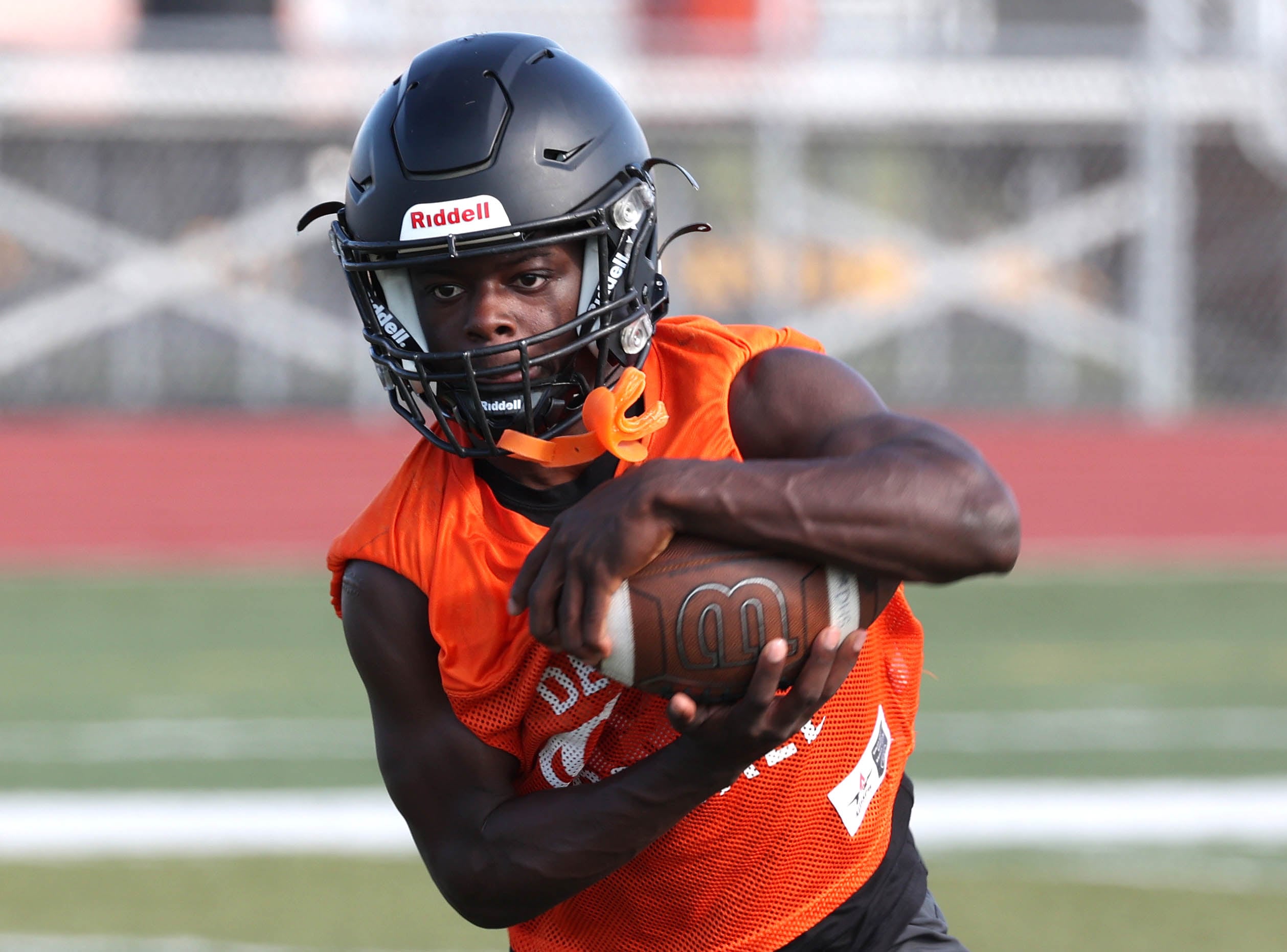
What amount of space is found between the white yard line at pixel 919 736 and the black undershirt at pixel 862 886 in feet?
11.2

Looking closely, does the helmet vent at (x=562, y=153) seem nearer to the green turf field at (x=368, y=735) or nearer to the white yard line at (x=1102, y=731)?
the green turf field at (x=368, y=735)

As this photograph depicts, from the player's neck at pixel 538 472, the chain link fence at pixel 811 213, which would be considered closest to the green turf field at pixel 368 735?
the chain link fence at pixel 811 213

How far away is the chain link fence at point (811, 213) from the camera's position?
975 centimetres

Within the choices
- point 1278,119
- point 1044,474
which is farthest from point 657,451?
point 1278,119

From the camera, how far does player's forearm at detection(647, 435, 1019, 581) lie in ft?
6.30

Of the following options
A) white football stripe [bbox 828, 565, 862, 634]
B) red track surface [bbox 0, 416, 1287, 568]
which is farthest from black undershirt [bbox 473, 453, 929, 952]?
red track surface [bbox 0, 416, 1287, 568]

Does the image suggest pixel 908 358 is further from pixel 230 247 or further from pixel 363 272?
pixel 363 272

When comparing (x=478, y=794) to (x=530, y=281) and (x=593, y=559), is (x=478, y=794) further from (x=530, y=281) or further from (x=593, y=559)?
(x=530, y=281)

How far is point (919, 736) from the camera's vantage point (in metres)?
6.12

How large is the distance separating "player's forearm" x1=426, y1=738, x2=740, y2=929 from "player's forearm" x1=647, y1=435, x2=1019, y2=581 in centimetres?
29

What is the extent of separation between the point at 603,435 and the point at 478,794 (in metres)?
0.50

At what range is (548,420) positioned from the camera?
7.41ft

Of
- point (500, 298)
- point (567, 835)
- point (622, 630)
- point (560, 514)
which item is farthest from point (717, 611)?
point (500, 298)

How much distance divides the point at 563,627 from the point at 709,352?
58cm
